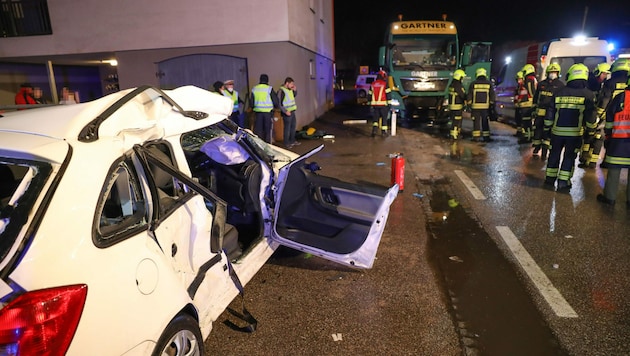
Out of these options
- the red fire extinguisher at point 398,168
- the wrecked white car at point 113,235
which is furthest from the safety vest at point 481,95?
the wrecked white car at point 113,235

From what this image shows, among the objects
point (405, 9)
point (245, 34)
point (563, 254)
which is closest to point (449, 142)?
point (245, 34)

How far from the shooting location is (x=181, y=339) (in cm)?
222

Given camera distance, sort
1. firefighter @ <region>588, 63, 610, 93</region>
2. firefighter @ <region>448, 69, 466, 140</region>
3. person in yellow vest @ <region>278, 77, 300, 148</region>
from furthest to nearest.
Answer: firefighter @ <region>448, 69, 466, 140</region> → person in yellow vest @ <region>278, 77, 300, 148</region> → firefighter @ <region>588, 63, 610, 93</region>

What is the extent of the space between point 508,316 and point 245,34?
10.5m

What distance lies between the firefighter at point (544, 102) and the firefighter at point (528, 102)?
4.10 feet

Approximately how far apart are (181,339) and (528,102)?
10.8 meters

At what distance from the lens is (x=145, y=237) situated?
2043 mm

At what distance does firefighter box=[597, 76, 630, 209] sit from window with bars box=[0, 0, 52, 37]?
15723mm

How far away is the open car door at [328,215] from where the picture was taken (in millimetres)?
3445

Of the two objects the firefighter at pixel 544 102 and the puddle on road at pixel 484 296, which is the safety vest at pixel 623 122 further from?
the firefighter at pixel 544 102

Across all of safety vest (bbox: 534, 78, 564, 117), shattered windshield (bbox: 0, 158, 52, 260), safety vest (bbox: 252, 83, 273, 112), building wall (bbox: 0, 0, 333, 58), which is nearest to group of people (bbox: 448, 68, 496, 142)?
safety vest (bbox: 534, 78, 564, 117)

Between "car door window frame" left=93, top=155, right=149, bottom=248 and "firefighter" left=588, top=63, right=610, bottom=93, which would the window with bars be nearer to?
"car door window frame" left=93, top=155, right=149, bottom=248

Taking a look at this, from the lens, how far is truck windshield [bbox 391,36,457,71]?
46.2ft

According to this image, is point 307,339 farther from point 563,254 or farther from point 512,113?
point 512,113
